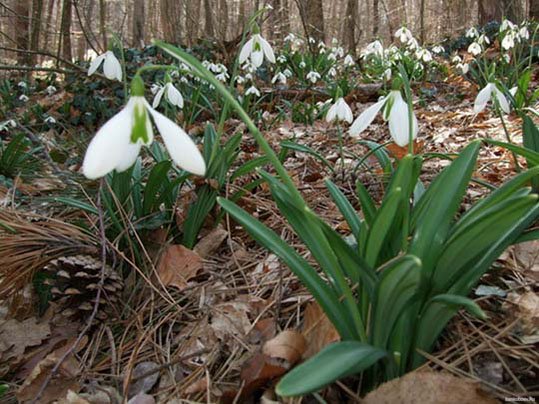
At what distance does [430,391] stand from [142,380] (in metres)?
0.74

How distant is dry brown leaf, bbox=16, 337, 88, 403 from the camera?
1.29 m

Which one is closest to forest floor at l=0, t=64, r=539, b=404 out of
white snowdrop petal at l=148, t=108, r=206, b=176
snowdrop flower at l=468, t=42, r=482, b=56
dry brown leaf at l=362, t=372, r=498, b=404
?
dry brown leaf at l=362, t=372, r=498, b=404

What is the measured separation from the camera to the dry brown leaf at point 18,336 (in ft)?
4.82

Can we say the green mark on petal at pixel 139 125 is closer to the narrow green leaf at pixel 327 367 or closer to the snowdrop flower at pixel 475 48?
the narrow green leaf at pixel 327 367

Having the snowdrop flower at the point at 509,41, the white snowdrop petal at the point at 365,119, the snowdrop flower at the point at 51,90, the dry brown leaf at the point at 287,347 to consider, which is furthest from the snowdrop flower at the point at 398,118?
the snowdrop flower at the point at 51,90

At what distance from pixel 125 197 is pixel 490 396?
1.41 meters

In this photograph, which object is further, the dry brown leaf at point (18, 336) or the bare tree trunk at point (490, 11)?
the bare tree trunk at point (490, 11)

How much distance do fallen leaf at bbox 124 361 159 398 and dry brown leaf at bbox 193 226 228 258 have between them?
0.55 metres

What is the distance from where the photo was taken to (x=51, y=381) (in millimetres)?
1308

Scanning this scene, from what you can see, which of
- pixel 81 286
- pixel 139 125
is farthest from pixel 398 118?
pixel 81 286

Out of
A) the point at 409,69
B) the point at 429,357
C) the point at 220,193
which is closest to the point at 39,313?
the point at 220,193

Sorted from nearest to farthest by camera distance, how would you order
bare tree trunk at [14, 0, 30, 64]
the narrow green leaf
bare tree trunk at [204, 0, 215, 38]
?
1. the narrow green leaf
2. bare tree trunk at [14, 0, 30, 64]
3. bare tree trunk at [204, 0, 215, 38]

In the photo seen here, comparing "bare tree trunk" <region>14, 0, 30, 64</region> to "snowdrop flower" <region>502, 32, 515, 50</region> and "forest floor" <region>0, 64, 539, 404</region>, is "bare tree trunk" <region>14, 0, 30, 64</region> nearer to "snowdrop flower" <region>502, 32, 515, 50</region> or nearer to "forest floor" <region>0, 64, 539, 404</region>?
"snowdrop flower" <region>502, 32, 515, 50</region>

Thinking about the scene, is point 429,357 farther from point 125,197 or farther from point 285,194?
point 125,197
